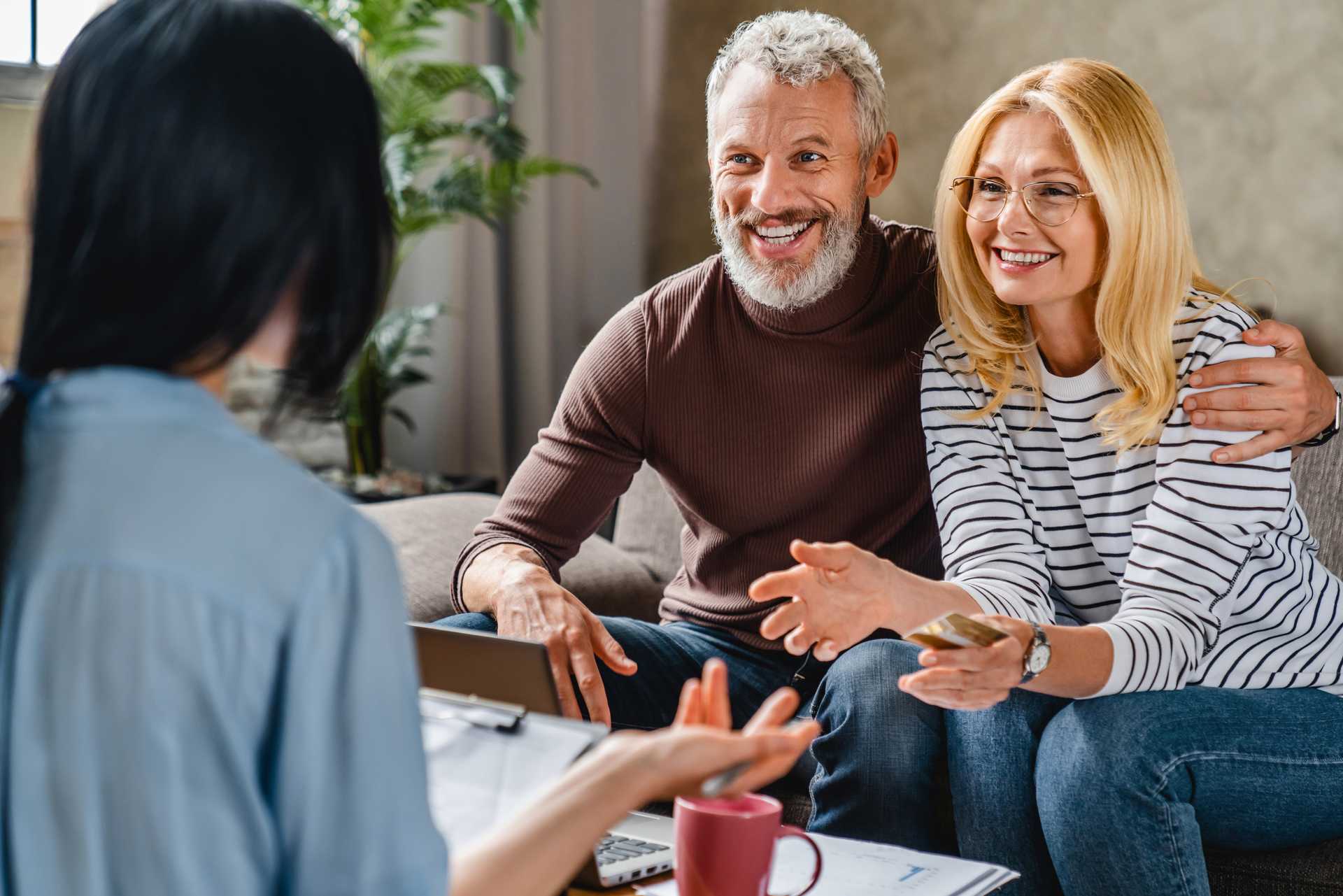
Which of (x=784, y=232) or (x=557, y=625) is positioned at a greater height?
(x=784, y=232)

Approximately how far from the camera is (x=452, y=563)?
2010mm

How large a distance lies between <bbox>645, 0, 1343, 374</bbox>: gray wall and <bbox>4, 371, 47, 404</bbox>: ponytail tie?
223cm

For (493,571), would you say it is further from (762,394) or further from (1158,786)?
(1158,786)

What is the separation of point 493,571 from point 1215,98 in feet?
5.54

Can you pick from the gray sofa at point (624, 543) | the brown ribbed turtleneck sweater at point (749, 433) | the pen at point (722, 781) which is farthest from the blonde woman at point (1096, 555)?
the pen at point (722, 781)

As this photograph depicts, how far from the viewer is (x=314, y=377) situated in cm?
71

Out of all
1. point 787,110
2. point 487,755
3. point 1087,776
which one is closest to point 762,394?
point 787,110

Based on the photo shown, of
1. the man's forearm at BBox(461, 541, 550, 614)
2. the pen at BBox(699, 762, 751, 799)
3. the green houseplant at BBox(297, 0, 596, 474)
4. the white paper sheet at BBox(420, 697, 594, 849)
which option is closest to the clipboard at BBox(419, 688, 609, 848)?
the white paper sheet at BBox(420, 697, 594, 849)

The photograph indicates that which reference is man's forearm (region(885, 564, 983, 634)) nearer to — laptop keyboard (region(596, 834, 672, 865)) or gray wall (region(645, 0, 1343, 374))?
laptop keyboard (region(596, 834, 672, 865))

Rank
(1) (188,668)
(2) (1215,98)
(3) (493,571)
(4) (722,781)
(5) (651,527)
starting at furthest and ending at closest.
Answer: (2) (1215,98), (5) (651,527), (3) (493,571), (4) (722,781), (1) (188,668)

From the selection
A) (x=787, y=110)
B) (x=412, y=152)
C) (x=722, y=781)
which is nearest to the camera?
(x=722, y=781)

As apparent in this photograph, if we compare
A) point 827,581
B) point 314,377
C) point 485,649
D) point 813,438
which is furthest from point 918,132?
point 314,377

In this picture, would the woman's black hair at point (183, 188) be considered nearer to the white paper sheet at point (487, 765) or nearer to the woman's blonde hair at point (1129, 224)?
the white paper sheet at point (487, 765)

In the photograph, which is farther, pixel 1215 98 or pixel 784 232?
pixel 1215 98
